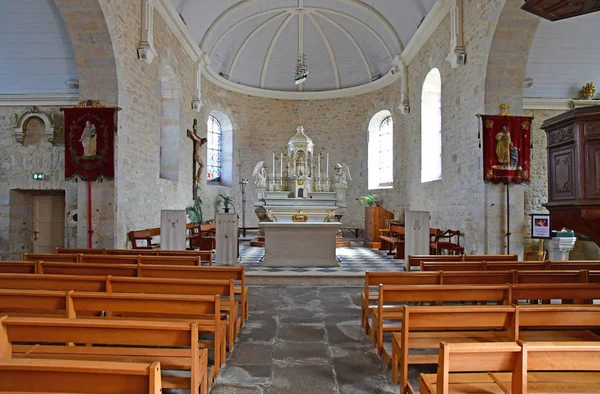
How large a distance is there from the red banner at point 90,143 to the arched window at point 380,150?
9.95 metres

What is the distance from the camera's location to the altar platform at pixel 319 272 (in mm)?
6477

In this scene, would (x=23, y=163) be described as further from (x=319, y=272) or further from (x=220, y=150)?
(x=220, y=150)

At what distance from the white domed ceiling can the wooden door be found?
5963mm

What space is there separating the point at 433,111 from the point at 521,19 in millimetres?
4212

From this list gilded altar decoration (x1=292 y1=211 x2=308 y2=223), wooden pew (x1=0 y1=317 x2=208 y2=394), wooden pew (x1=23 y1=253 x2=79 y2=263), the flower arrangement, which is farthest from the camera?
gilded altar decoration (x1=292 y1=211 x2=308 y2=223)

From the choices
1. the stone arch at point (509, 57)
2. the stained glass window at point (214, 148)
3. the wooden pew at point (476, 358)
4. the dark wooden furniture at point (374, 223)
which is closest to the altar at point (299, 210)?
the dark wooden furniture at point (374, 223)

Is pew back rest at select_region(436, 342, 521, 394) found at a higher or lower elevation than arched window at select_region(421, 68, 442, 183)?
lower

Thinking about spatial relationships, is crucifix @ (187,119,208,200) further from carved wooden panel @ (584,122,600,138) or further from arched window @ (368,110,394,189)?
carved wooden panel @ (584,122,600,138)

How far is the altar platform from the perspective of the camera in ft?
21.2

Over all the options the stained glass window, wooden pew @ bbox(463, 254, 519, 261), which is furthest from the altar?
the stained glass window

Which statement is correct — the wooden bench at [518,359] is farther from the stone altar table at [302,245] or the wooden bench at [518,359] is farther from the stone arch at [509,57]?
the stone arch at [509,57]

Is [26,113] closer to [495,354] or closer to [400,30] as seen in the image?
[495,354]

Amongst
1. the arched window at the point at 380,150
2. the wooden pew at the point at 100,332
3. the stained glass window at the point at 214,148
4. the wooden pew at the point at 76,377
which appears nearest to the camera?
the wooden pew at the point at 76,377

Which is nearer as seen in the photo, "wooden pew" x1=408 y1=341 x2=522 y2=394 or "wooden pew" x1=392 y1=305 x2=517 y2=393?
"wooden pew" x1=408 y1=341 x2=522 y2=394
